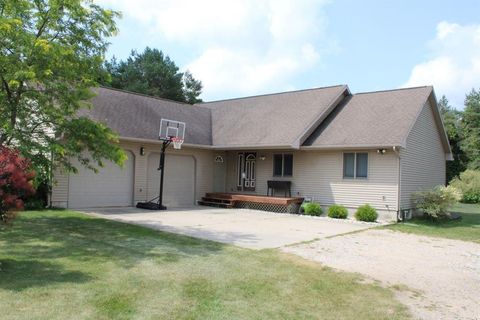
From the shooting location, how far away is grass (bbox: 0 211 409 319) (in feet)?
15.4

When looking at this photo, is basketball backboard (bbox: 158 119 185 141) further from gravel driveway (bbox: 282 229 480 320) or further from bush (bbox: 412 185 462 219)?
bush (bbox: 412 185 462 219)

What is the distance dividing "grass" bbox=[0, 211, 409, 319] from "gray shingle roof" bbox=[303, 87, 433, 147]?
849cm

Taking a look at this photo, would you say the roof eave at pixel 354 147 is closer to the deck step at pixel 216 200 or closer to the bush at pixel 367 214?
the bush at pixel 367 214

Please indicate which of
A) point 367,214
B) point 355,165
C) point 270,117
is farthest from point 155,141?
point 367,214

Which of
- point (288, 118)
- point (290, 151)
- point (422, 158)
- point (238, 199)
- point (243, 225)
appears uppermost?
point (288, 118)

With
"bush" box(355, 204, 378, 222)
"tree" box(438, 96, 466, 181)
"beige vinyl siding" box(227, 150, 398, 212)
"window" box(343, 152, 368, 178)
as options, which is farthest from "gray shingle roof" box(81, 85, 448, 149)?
"tree" box(438, 96, 466, 181)

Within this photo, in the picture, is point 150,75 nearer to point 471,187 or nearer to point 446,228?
point 471,187

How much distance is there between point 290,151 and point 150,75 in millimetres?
25883

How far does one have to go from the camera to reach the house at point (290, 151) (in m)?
15.1

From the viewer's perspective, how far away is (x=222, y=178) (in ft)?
66.1

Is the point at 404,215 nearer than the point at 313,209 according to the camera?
Yes

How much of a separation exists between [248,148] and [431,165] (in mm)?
8023

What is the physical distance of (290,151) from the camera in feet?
58.3

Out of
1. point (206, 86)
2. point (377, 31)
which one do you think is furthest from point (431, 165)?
point (206, 86)
